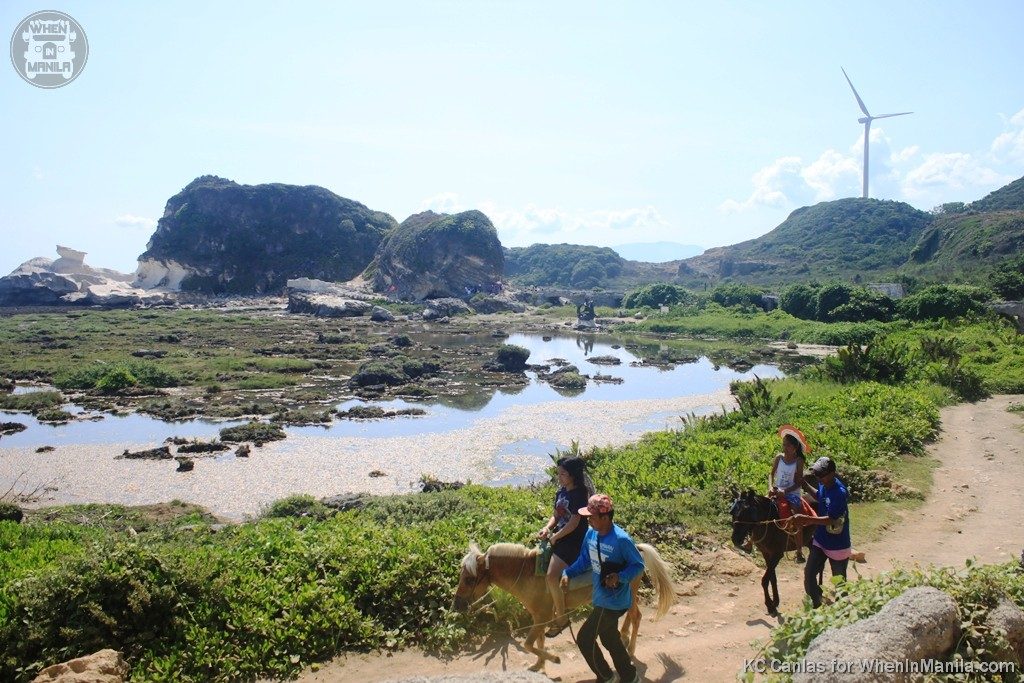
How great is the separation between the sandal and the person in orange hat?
2935 millimetres

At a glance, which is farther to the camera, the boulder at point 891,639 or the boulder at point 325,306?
the boulder at point 325,306

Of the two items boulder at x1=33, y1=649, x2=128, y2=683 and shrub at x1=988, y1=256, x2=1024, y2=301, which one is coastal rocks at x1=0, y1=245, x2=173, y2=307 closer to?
boulder at x1=33, y1=649, x2=128, y2=683

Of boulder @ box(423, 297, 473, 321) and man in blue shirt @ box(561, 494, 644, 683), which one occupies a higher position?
boulder @ box(423, 297, 473, 321)

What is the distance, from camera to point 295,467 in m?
18.7

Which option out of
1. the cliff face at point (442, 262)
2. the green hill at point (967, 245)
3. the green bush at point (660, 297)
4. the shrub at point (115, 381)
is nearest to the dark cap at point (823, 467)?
the shrub at point (115, 381)

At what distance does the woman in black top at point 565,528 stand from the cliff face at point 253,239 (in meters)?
110

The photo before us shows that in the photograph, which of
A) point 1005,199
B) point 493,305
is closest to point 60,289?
point 493,305

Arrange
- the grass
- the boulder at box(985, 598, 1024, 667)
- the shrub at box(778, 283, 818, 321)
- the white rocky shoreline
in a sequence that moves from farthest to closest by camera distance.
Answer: the shrub at box(778, 283, 818, 321) < the white rocky shoreline < the grass < the boulder at box(985, 598, 1024, 667)

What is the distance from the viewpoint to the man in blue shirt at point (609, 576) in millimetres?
5691

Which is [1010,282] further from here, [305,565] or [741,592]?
[305,565]

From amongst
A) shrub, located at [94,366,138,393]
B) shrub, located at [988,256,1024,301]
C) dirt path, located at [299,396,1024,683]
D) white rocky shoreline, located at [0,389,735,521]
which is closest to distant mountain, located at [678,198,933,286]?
shrub, located at [988,256,1024,301]

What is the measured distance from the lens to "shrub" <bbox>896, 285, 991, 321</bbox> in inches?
1629

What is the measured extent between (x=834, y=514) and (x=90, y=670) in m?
7.40

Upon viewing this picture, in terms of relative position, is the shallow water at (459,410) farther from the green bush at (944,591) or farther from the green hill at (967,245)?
the green hill at (967,245)
